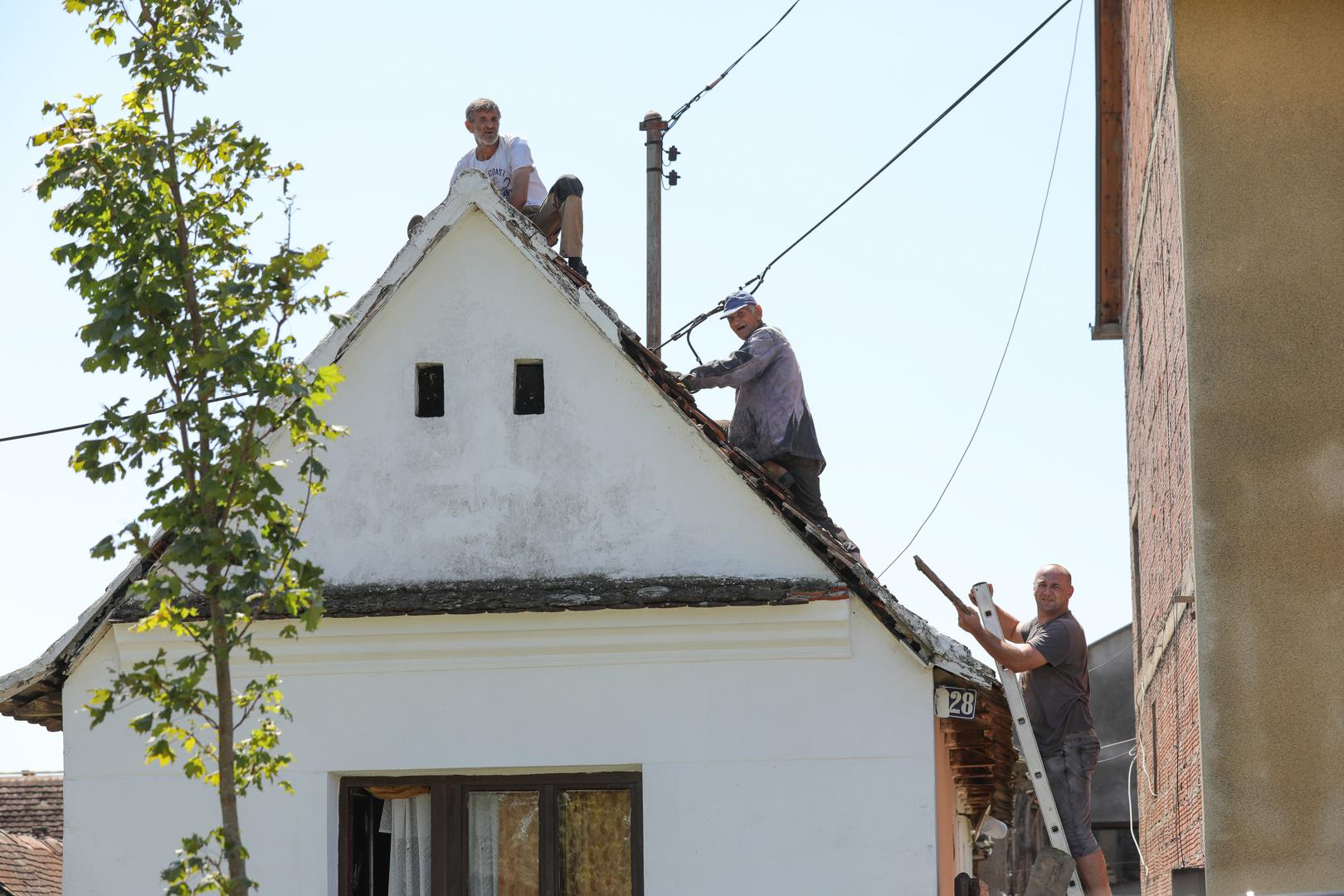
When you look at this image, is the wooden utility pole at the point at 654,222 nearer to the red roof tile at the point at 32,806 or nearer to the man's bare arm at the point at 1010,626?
the man's bare arm at the point at 1010,626

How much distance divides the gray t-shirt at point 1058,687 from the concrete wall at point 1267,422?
2.35ft

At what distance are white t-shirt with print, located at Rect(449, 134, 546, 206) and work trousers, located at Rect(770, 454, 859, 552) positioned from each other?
262 centimetres

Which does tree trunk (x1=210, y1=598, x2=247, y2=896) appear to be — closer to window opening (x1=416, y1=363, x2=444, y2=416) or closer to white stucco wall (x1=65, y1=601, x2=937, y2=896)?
white stucco wall (x1=65, y1=601, x2=937, y2=896)

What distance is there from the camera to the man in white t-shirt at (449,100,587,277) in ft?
37.9

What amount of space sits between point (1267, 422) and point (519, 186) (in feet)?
16.1

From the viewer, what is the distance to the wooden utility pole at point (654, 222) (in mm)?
15820

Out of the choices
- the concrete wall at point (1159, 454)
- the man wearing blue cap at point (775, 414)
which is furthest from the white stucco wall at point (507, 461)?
the concrete wall at point (1159, 454)

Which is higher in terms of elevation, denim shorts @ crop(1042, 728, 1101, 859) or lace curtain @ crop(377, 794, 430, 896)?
denim shorts @ crop(1042, 728, 1101, 859)

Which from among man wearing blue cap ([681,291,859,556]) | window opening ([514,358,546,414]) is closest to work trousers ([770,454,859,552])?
man wearing blue cap ([681,291,859,556])

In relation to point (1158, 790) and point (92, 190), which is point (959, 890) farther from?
point (92, 190)

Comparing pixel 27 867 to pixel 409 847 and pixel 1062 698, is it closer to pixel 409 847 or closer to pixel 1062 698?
pixel 409 847

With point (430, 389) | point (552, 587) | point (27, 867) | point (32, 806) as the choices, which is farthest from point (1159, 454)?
point (32, 806)

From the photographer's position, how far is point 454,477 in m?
9.99

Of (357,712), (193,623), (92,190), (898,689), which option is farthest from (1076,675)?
(92,190)
